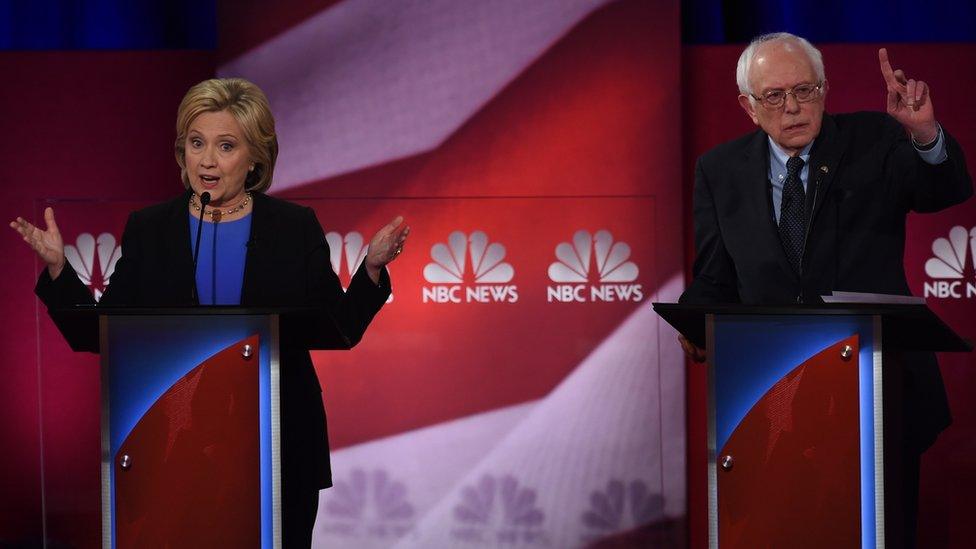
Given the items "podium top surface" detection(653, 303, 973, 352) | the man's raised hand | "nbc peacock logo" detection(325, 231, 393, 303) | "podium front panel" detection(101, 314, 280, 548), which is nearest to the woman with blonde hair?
"podium front panel" detection(101, 314, 280, 548)

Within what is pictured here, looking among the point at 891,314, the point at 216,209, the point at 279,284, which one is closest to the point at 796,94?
Result: the point at 891,314

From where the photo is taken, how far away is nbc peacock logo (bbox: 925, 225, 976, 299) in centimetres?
408

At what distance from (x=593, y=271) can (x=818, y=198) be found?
5.21ft

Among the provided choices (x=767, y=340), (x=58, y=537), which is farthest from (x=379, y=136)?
(x=767, y=340)

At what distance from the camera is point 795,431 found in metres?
2.10

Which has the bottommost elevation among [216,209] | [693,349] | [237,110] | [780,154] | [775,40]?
[693,349]

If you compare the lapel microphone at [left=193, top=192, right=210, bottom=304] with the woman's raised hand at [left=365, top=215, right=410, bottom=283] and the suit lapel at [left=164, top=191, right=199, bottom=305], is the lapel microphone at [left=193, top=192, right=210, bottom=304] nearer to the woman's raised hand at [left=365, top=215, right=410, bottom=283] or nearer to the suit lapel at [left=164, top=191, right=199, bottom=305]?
the suit lapel at [left=164, top=191, right=199, bottom=305]

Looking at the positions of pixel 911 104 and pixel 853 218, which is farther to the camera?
pixel 853 218

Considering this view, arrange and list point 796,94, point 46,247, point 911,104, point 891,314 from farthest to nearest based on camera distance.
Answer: point 796,94
point 46,247
point 911,104
point 891,314

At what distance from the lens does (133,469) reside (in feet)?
7.16

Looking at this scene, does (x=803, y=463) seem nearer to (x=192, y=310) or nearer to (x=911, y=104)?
(x=911, y=104)

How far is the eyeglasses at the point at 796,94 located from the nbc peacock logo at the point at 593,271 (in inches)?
56.5

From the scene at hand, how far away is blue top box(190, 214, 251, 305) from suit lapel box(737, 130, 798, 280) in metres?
1.19

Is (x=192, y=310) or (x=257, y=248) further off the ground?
(x=257, y=248)
